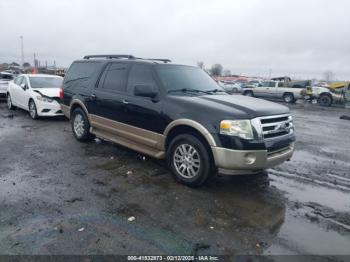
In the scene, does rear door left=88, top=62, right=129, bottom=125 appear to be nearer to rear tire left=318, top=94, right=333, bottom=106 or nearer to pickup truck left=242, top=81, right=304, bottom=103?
pickup truck left=242, top=81, right=304, bottom=103

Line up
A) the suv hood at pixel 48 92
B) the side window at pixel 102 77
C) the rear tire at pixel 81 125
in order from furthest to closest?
1. the suv hood at pixel 48 92
2. the rear tire at pixel 81 125
3. the side window at pixel 102 77

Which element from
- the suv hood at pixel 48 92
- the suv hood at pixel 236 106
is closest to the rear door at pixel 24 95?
the suv hood at pixel 48 92

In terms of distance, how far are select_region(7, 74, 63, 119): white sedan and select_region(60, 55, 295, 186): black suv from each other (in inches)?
152

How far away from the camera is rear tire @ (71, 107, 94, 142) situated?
705 cm

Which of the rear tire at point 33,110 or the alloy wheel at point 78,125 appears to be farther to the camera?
the rear tire at point 33,110

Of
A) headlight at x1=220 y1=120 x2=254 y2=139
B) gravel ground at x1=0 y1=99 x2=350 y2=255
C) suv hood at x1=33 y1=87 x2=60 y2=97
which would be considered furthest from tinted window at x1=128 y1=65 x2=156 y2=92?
suv hood at x1=33 y1=87 x2=60 y2=97

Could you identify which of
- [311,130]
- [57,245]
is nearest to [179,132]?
[57,245]

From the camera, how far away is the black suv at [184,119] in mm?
4273

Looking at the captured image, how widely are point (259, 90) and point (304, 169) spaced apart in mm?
21640

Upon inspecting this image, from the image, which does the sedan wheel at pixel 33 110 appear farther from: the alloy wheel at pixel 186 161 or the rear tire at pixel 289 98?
the rear tire at pixel 289 98

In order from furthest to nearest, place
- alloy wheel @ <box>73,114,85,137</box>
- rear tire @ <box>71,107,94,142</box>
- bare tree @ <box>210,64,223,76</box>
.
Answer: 1. bare tree @ <box>210,64,223,76</box>
2. alloy wheel @ <box>73,114,85,137</box>
3. rear tire @ <box>71,107,94,142</box>

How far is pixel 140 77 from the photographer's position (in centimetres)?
561

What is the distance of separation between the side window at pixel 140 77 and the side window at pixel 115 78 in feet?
0.67

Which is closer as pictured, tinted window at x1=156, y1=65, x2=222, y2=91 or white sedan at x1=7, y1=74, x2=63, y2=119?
tinted window at x1=156, y1=65, x2=222, y2=91
